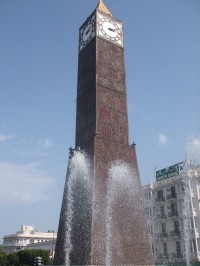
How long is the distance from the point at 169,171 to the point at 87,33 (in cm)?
2573

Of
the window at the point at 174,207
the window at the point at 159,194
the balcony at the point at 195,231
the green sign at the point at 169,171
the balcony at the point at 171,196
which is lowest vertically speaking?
the balcony at the point at 195,231

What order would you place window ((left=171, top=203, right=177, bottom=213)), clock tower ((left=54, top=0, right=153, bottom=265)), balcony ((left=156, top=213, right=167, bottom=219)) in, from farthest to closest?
balcony ((left=156, top=213, right=167, bottom=219))
window ((left=171, top=203, right=177, bottom=213))
clock tower ((left=54, top=0, right=153, bottom=265))

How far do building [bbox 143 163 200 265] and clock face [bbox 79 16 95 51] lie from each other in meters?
24.2

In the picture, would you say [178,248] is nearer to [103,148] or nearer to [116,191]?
[116,191]

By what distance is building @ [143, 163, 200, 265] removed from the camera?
4222cm

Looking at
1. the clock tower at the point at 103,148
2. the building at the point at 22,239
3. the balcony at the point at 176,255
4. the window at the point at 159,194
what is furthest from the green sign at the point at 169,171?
the building at the point at 22,239

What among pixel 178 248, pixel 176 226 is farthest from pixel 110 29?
pixel 178 248

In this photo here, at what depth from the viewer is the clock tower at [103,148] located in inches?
812

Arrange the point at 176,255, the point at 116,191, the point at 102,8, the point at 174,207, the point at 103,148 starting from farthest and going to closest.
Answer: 1. the point at 174,207
2. the point at 176,255
3. the point at 102,8
4. the point at 103,148
5. the point at 116,191

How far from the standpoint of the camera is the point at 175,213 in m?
45.1

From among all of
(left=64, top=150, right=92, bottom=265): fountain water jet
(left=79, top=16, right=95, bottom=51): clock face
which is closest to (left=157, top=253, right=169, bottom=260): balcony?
(left=64, top=150, right=92, bottom=265): fountain water jet

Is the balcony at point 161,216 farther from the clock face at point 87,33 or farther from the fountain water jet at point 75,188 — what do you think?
the clock face at point 87,33

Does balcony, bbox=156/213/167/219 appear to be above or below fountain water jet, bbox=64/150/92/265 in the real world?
above

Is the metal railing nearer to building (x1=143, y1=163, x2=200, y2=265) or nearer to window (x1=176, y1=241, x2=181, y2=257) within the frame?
building (x1=143, y1=163, x2=200, y2=265)
